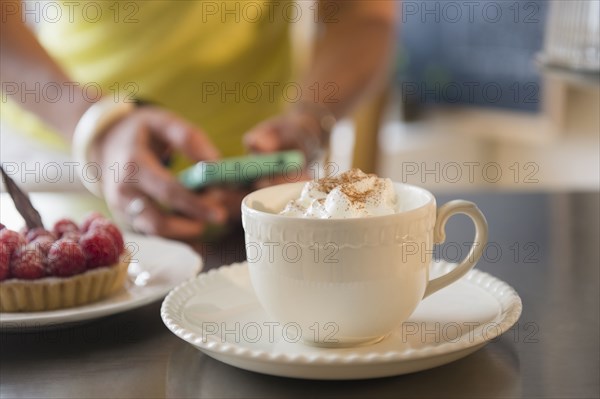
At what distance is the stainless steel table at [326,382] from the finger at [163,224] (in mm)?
306

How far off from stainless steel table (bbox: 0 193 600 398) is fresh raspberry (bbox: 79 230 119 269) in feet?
0.16

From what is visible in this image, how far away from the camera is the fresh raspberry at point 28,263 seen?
705 millimetres

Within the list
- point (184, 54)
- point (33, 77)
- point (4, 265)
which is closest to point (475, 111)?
point (184, 54)

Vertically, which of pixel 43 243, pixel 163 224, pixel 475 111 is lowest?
pixel 475 111

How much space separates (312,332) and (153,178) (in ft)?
1.80

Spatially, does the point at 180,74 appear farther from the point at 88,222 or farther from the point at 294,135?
the point at 88,222

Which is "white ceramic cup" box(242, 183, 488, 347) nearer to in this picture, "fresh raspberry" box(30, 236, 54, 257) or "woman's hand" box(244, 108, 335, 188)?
"fresh raspberry" box(30, 236, 54, 257)

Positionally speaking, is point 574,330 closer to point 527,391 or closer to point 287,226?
point 527,391

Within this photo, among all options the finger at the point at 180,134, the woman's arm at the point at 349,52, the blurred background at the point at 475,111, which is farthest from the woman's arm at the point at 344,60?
the blurred background at the point at 475,111

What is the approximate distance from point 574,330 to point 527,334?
39mm

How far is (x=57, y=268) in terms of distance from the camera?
0.71 metres

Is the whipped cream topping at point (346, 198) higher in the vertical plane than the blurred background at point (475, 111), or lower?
higher

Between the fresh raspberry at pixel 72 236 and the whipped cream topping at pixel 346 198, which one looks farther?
the fresh raspberry at pixel 72 236

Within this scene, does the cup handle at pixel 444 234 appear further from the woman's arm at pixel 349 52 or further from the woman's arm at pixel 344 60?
the woman's arm at pixel 349 52
